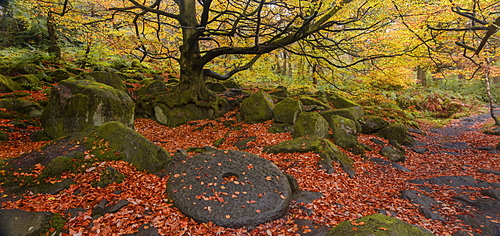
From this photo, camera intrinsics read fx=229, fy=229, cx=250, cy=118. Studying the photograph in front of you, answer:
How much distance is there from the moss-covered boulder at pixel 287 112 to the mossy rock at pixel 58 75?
36.1ft

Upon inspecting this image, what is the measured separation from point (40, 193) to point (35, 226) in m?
1.06

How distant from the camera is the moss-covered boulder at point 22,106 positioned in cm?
779

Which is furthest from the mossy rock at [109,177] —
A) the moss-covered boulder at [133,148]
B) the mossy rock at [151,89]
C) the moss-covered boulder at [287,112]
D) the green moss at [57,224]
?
the mossy rock at [151,89]

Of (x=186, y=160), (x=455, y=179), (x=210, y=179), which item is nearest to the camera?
(x=210, y=179)

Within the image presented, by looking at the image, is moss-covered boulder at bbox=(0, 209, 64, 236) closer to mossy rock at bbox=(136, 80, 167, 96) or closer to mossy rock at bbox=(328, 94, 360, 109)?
mossy rock at bbox=(136, 80, 167, 96)

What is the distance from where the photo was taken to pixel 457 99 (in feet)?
61.4

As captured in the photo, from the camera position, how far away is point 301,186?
5262mm

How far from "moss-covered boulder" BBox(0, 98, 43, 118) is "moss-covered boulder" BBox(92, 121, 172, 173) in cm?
494

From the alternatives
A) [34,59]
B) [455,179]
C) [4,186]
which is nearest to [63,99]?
[4,186]

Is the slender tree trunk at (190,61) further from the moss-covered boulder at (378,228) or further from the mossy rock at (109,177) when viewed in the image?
the moss-covered boulder at (378,228)

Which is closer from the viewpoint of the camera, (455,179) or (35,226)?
(35,226)

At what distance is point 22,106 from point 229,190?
8.64m

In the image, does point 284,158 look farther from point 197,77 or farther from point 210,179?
point 197,77

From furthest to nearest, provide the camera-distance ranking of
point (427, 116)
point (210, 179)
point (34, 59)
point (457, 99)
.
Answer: point (457, 99), point (427, 116), point (34, 59), point (210, 179)
